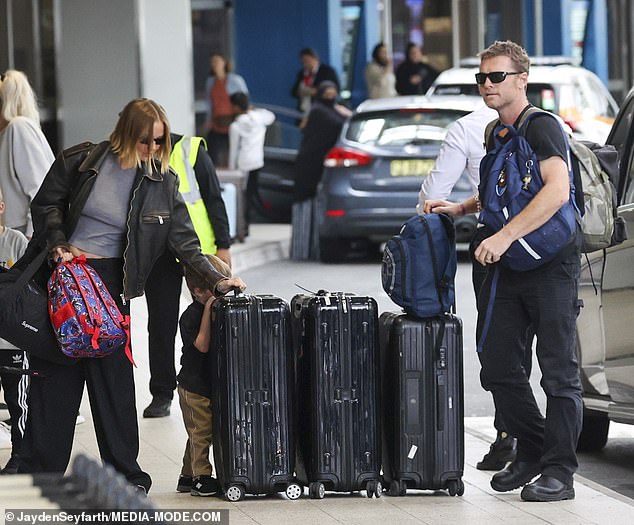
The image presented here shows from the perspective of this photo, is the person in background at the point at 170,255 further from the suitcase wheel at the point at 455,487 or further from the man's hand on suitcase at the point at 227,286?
the suitcase wheel at the point at 455,487

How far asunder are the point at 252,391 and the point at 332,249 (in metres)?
10.9

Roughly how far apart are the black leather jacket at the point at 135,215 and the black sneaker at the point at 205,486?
0.80 m

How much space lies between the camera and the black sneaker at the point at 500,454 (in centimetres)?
743

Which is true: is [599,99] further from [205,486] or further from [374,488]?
[205,486]

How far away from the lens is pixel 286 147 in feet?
72.8

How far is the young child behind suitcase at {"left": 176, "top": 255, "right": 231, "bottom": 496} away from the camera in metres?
6.76

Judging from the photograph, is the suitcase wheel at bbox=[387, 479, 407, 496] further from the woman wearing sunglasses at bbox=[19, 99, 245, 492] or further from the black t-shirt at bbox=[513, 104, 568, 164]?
the black t-shirt at bbox=[513, 104, 568, 164]

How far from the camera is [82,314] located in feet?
21.0

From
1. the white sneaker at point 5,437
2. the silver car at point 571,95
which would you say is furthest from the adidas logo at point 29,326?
the silver car at point 571,95

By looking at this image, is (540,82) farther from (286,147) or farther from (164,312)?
(164,312)

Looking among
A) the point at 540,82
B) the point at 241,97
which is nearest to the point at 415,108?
the point at 540,82

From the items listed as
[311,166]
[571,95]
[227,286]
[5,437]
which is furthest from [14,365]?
[571,95]

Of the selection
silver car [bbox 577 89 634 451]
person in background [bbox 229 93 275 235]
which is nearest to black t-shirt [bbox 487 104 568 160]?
silver car [bbox 577 89 634 451]

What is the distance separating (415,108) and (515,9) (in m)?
18.2
